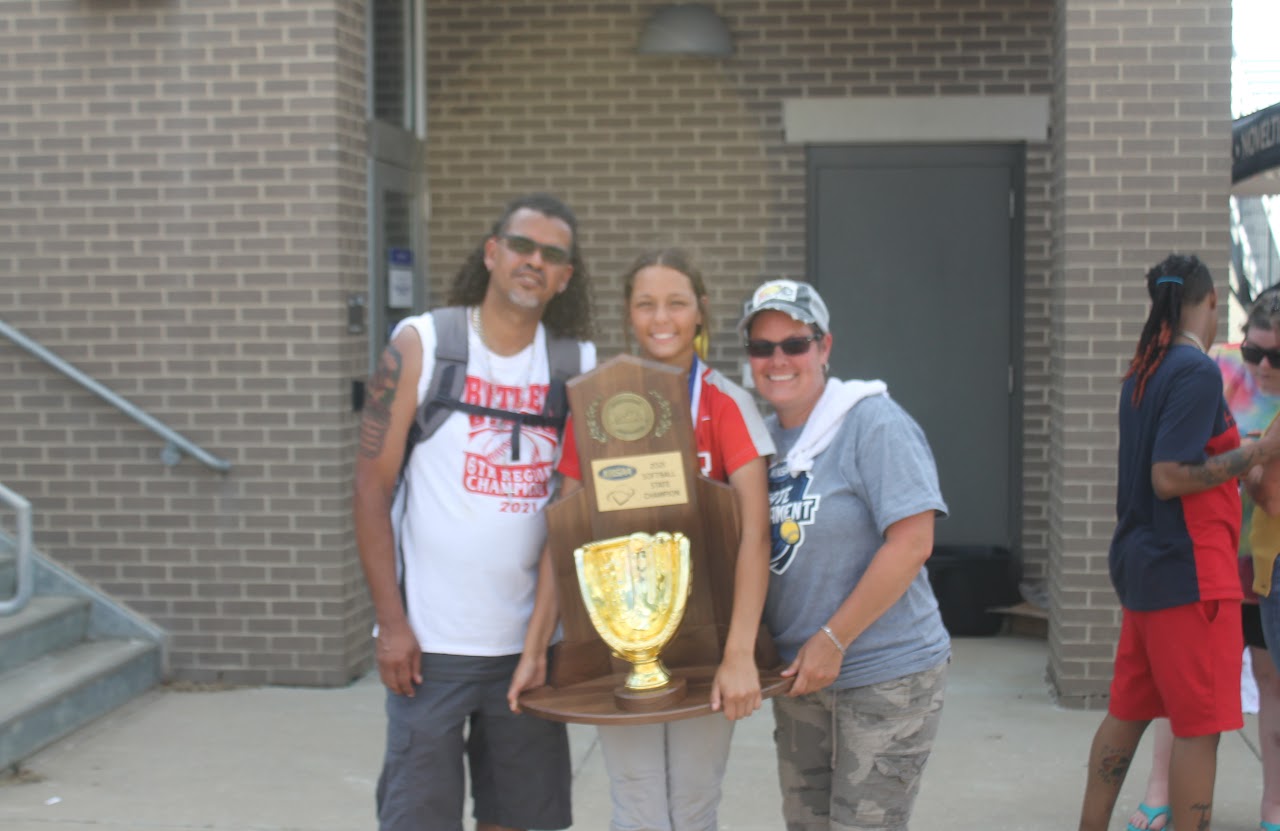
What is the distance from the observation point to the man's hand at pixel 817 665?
2854mm

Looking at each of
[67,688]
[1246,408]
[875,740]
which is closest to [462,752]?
[875,740]

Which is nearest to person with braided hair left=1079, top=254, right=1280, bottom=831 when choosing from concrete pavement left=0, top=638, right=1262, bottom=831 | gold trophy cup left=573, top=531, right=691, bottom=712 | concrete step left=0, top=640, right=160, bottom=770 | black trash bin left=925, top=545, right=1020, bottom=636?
concrete pavement left=0, top=638, right=1262, bottom=831

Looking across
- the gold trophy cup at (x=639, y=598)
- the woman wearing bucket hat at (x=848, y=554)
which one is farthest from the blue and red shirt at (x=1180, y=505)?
the gold trophy cup at (x=639, y=598)

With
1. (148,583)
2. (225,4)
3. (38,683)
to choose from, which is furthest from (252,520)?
(225,4)

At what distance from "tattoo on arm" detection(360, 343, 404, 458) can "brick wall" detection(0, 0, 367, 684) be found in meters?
2.83

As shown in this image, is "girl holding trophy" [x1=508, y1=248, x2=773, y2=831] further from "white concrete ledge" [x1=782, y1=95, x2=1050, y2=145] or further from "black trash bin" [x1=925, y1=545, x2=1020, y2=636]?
"white concrete ledge" [x1=782, y1=95, x2=1050, y2=145]

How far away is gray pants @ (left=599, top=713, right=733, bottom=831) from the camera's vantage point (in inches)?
119

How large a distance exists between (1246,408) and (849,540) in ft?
6.30

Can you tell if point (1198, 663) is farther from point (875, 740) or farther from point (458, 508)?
point (458, 508)

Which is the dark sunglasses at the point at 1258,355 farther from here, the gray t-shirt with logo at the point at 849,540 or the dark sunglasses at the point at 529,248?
the dark sunglasses at the point at 529,248

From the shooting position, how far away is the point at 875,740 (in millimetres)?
2969

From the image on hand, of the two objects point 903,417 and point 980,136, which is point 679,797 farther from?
point 980,136

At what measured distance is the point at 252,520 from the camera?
6012 millimetres

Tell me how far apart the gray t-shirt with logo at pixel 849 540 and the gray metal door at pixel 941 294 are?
464 centimetres
